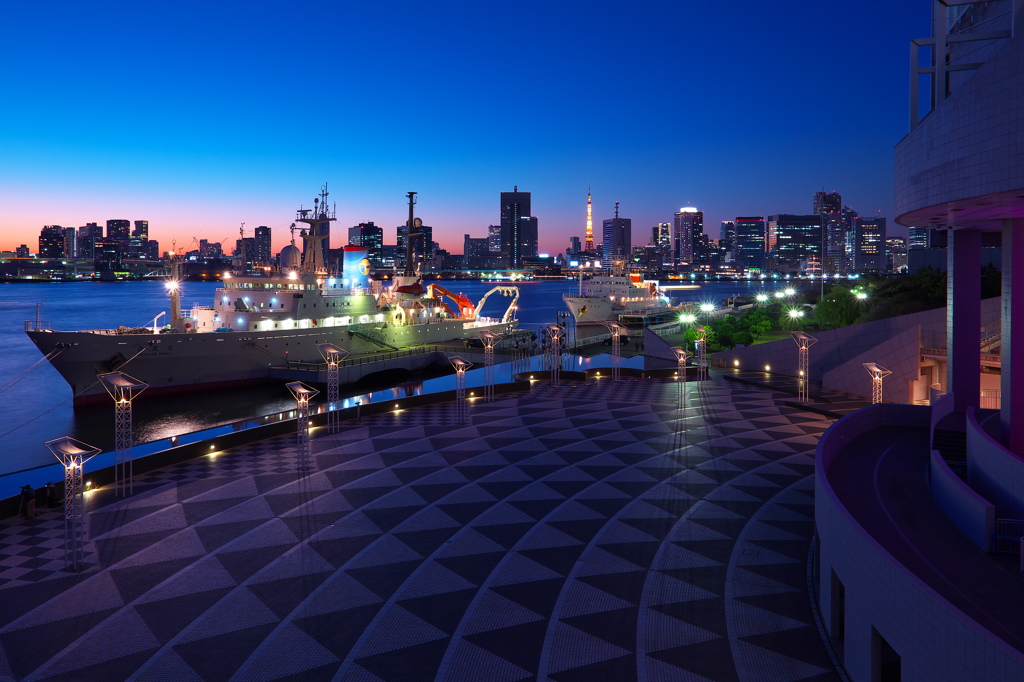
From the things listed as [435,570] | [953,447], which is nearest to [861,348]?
[953,447]

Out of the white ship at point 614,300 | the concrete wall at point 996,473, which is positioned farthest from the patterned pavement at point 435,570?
the white ship at point 614,300

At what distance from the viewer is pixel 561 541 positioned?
11.1 meters

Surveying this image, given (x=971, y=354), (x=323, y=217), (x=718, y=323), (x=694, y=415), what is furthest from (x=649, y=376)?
(x=323, y=217)

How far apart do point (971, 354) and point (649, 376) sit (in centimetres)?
1681

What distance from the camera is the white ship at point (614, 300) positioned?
62.7 meters

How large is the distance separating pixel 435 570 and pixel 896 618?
20.6 ft

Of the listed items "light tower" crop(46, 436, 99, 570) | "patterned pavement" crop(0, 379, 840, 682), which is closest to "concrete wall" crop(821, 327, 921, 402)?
"patterned pavement" crop(0, 379, 840, 682)

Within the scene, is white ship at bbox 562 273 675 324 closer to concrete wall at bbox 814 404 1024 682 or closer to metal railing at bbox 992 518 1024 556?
metal railing at bbox 992 518 1024 556

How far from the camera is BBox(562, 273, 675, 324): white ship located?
206ft

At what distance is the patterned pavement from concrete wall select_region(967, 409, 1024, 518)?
8.66 ft

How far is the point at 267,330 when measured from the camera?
3281 centimetres

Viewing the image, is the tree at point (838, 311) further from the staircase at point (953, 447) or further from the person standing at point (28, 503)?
the person standing at point (28, 503)

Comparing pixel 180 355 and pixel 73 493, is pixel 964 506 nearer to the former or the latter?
pixel 73 493

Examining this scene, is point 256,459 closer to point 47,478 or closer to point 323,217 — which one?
point 47,478
